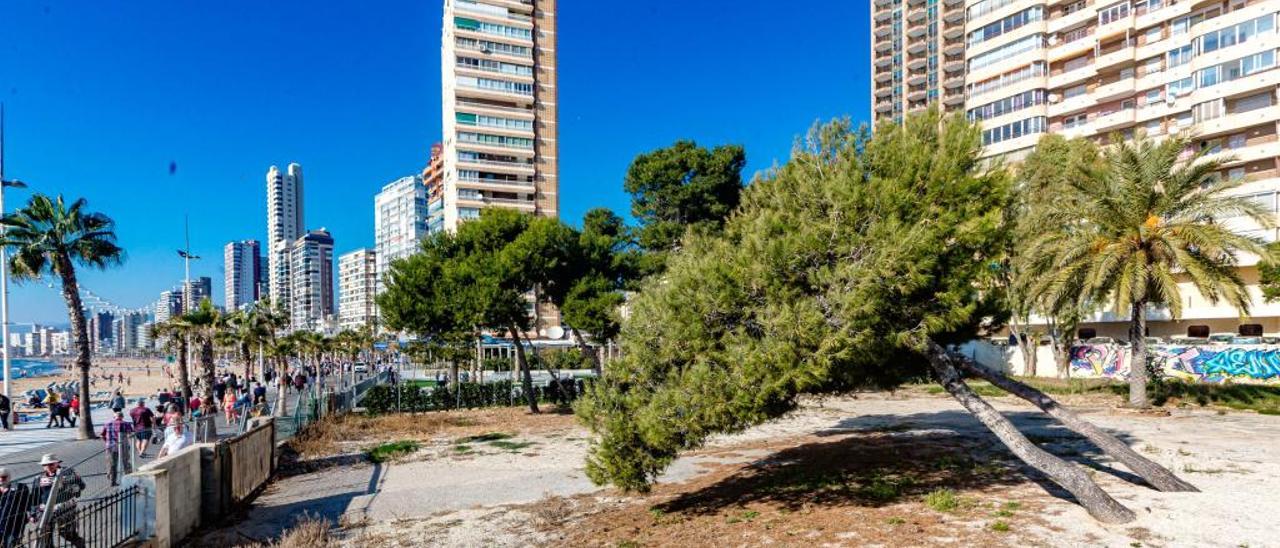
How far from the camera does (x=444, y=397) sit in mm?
31000

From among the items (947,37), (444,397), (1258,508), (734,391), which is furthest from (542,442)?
(947,37)

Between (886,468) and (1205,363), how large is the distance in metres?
27.5

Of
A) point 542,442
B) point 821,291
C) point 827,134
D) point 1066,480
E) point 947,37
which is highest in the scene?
point 947,37

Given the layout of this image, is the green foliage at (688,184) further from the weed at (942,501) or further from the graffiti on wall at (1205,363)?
the weed at (942,501)

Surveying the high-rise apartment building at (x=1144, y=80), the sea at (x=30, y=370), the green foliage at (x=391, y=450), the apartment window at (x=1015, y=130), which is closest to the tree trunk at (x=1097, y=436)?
the green foliage at (x=391, y=450)

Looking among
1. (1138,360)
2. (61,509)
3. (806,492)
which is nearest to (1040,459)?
(806,492)

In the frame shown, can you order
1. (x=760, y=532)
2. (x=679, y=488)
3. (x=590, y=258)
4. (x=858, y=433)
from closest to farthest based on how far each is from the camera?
(x=760, y=532) → (x=679, y=488) → (x=858, y=433) → (x=590, y=258)

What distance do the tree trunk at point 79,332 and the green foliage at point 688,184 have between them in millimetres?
27327

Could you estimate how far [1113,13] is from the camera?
Answer: 51.3 m

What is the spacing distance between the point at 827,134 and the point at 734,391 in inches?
174

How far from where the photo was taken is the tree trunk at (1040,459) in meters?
9.67

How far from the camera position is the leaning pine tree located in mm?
9133

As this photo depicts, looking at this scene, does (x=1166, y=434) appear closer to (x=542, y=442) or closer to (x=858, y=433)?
(x=858, y=433)

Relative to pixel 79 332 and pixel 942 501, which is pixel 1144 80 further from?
pixel 79 332
